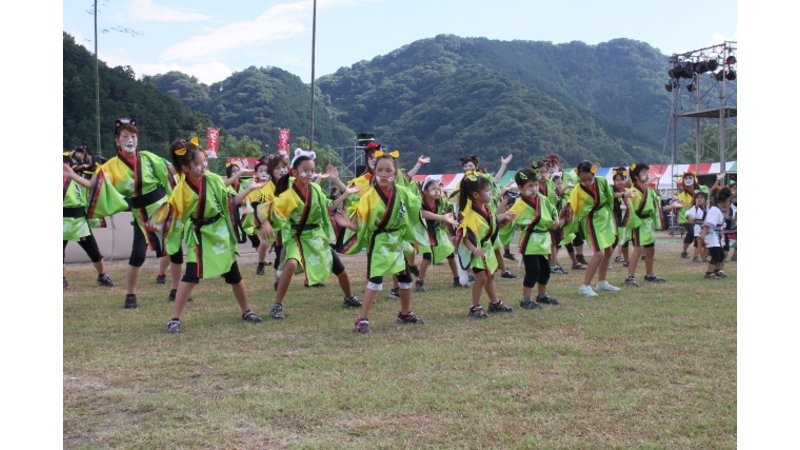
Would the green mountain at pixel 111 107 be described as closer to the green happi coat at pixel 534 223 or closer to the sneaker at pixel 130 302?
the sneaker at pixel 130 302

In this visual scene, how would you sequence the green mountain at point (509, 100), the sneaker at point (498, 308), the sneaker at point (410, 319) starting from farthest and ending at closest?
the green mountain at point (509, 100) < the sneaker at point (498, 308) < the sneaker at point (410, 319)

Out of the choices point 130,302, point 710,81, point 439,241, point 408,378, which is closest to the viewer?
point 408,378

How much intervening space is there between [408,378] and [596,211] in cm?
466

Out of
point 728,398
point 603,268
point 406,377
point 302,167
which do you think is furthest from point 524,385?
point 603,268

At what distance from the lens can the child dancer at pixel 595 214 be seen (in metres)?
8.23

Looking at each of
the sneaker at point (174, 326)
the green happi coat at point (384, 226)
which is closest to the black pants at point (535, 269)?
the green happi coat at point (384, 226)

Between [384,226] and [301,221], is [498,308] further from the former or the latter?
[301,221]

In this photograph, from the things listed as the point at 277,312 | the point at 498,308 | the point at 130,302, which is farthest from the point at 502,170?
the point at 130,302

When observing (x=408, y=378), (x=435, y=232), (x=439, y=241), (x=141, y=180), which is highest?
(x=141, y=180)

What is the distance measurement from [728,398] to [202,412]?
2879 millimetres

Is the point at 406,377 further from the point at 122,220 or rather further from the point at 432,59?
the point at 432,59

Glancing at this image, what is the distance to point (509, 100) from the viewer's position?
51594 millimetres

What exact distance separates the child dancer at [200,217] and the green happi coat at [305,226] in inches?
18.3

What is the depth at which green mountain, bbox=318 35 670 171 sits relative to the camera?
157 feet
